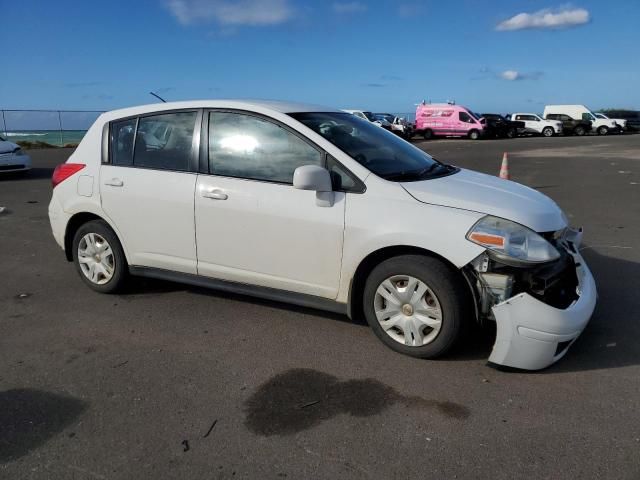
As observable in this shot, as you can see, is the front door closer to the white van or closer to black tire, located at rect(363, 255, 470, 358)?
black tire, located at rect(363, 255, 470, 358)

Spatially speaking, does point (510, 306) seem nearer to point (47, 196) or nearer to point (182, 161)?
point (182, 161)

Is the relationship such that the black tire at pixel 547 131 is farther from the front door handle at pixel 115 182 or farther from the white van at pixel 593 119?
the front door handle at pixel 115 182

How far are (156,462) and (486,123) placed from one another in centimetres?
3658

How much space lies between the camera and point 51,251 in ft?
22.0

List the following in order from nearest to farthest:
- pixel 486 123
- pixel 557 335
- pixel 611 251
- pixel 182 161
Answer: pixel 557 335 < pixel 182 161 < pixel 611 251 < pixel 486 123

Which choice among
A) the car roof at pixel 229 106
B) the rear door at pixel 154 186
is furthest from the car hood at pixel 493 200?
the rear door at pixel 154 186

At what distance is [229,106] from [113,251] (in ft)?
5.50

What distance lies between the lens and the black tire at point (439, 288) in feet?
11.4

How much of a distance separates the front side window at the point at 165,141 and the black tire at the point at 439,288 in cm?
188

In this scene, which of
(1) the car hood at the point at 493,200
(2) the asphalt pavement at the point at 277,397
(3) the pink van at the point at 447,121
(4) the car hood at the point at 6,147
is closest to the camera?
(2) the asphalt pavement at the point at 277,397

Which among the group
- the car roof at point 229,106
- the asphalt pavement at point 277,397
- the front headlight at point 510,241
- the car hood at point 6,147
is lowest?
the asphalt pavement at point 277,397

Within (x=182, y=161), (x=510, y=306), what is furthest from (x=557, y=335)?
(x=182, y=161)

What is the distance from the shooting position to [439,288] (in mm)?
3480

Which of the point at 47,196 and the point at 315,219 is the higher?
the point at 315,219
